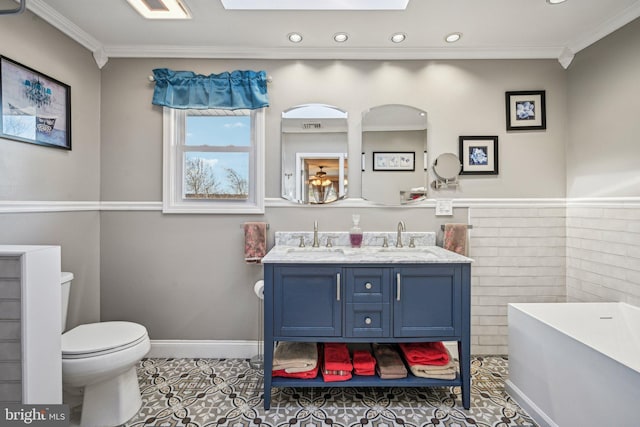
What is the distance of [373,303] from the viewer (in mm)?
1795

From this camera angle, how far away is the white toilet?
155 centimetres

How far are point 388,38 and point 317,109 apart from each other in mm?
729

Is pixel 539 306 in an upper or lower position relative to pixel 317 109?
lower

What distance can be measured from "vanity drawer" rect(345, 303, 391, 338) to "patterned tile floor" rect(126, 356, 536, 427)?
46 centimetres

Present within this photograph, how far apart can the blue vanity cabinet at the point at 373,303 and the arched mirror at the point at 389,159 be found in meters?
0.77

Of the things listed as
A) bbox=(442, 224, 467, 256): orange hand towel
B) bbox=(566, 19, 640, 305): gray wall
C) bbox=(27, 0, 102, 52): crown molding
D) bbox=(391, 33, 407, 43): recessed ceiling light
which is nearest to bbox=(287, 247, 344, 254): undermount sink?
bbox=(442, 224, 467, 256): orange hand towel

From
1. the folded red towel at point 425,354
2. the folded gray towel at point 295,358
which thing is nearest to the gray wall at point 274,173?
the folded gray towel at point 295,358

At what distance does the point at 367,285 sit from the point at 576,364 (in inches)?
42.5

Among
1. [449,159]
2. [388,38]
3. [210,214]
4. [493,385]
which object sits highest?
[388,38]

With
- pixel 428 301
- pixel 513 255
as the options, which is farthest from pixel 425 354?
pixel 513 255

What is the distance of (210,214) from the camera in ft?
7.93

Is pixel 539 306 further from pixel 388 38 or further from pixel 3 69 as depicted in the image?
pixel 3 69

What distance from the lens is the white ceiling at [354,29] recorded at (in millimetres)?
1893

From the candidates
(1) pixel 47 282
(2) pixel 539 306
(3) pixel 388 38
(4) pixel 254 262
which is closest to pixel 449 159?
(3) pixel 388 38
